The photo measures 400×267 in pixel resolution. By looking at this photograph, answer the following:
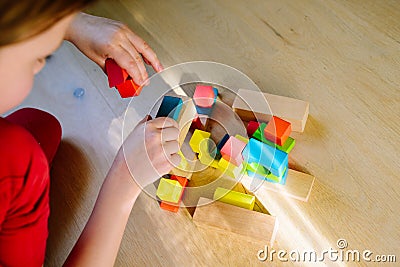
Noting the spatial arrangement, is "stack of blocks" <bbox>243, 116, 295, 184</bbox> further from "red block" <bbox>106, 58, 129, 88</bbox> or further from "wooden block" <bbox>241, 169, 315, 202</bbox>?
"red block" <bbox>106, 58, 129, 88</bbox>

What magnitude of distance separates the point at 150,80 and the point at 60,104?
0.19 metres

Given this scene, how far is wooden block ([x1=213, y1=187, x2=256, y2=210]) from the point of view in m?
0.84

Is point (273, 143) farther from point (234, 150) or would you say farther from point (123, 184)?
point (123, 184)

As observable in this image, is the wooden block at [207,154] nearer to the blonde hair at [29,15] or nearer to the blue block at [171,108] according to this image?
the blue block at [171,108]

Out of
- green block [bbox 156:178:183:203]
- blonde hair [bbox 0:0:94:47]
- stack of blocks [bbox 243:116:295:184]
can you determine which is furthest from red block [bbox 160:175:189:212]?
blonde hair [bbox 0:0:94:47]

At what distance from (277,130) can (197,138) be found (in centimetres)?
14

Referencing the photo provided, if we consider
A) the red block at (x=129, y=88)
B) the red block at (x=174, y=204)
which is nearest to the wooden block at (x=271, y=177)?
the red block at (x=174, y=204)

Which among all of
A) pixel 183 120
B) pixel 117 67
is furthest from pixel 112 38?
pixel 183 120

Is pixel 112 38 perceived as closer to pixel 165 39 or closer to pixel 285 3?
pixel 165 39

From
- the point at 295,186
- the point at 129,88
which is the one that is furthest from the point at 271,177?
the point at 129,88

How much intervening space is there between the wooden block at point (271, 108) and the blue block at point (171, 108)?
0.11 metres

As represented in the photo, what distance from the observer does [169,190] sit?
33.7 inches

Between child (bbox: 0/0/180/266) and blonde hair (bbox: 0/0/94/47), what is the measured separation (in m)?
0.02

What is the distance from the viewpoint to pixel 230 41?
1.04 metres
